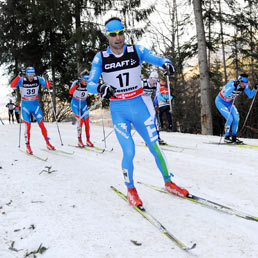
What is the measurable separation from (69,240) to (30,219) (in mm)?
725

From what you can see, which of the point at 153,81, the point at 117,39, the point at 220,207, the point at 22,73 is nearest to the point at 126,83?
the point at 117,39

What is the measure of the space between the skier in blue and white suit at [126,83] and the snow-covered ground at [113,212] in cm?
47

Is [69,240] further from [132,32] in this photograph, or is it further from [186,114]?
[186,114]

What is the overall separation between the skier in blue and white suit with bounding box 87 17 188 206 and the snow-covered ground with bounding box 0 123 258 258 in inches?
18.7

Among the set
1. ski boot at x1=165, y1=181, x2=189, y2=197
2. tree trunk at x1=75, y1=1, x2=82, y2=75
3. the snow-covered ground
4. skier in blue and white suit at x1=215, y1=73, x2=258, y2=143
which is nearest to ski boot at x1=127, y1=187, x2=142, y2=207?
the snow-covered ground

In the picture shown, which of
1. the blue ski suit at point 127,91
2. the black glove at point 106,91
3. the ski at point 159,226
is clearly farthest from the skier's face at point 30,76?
the ski at point 159,226

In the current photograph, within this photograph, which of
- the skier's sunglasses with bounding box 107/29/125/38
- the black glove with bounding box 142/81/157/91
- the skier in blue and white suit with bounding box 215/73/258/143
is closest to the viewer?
the skier's sunglasses with bounding box 107/29/125/38

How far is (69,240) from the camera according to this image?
9.01 feet

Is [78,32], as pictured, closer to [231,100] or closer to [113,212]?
[231,100]

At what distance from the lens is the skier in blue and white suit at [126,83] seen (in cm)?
359

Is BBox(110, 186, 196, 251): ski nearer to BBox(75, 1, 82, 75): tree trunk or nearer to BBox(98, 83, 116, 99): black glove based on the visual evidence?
BBox(98, 83, 116, 99): black glove

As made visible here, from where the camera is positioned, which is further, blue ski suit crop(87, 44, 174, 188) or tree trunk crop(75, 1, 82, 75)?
tree trunk crop(75, 1, 82, 75)

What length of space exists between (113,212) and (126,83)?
1.70m

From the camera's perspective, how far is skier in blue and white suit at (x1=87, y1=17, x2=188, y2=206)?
359 centimetres
